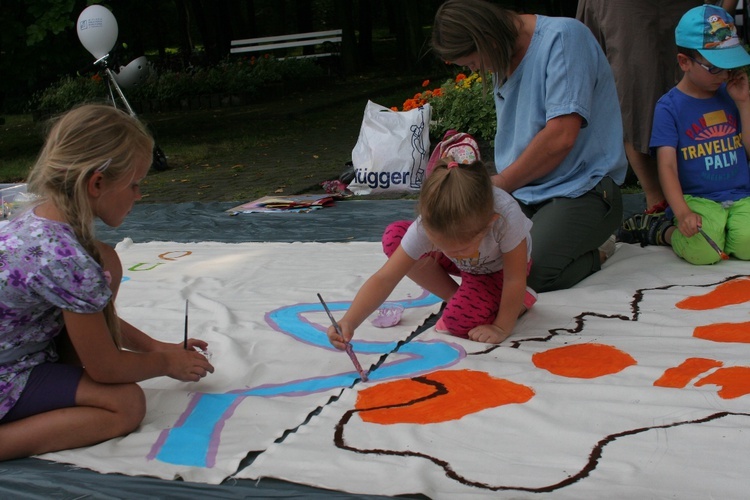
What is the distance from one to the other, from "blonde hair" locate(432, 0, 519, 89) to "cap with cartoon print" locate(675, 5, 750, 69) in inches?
32.3

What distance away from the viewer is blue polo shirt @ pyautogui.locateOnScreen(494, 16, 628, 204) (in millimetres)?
2959

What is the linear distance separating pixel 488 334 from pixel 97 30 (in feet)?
19.9

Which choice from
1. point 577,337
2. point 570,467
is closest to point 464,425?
point 570,467

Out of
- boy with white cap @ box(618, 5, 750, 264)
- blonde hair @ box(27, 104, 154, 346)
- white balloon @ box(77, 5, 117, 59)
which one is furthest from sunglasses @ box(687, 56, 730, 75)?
white balloon @ box(77, 5, 117, 59)

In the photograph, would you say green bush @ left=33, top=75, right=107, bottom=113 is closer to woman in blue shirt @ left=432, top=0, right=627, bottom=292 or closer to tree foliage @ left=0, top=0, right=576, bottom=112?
tree foliage @ left=0, top=0, right=576, bottom=112

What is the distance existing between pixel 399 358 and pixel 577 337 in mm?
543

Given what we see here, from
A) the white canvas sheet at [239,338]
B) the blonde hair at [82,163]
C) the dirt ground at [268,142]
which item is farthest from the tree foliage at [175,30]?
the blonde hair at [82,163]

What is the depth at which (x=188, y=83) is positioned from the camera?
1359 centimetres

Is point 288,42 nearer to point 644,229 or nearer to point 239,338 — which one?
point 644,229

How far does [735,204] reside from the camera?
329 cm

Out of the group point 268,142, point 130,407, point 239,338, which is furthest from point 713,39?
point 268,142

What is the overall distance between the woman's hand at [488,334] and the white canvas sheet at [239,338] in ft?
0.74

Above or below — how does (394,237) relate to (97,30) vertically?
below

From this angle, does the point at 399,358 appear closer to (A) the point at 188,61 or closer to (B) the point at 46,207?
(B) the point at 46,207
